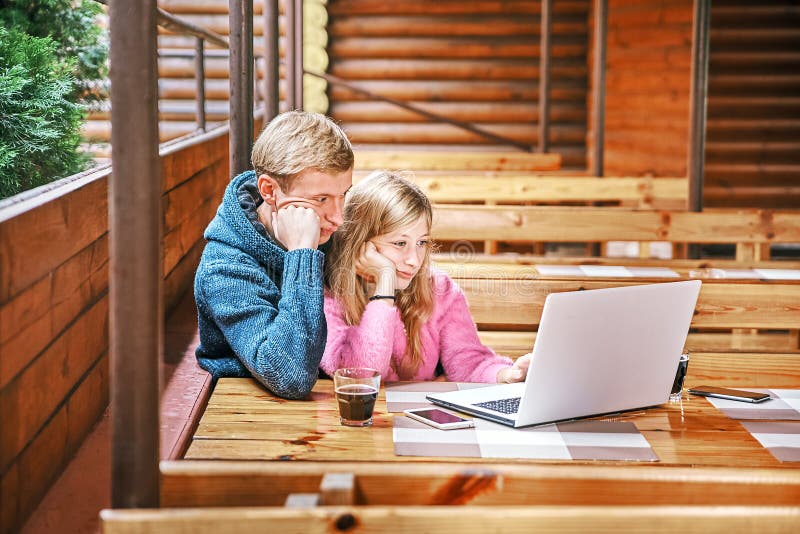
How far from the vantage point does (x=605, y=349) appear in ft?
5.75

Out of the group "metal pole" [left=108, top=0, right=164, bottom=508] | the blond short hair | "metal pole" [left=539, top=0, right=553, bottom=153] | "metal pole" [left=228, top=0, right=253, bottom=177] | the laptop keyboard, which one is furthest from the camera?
"metal pole" [left=539, top=0, right=553, bottom=153]

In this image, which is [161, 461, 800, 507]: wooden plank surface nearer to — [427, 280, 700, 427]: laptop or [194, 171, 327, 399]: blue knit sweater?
[427, 280, 700, 427]: laptop

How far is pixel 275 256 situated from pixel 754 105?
726 cm

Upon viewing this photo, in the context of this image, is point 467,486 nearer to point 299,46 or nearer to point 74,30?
point 74,30

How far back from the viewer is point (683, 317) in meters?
1.84

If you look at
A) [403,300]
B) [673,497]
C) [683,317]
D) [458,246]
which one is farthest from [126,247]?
[458,246]

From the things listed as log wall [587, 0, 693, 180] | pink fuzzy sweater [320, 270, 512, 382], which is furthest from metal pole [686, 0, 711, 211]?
log wall [587, 0, 693, 180]

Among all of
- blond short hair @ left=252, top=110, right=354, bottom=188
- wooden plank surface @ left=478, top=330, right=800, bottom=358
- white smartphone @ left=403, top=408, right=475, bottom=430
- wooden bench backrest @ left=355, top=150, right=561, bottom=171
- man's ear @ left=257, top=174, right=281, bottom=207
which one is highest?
blond short hair @ left=252, top=110, right=354, bottom=188

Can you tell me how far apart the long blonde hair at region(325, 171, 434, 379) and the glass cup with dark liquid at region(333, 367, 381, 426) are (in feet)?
1.94

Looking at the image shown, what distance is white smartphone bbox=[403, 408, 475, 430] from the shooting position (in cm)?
175

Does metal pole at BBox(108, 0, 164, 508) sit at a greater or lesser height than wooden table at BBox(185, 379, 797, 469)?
greater

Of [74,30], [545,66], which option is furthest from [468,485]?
[545,66]

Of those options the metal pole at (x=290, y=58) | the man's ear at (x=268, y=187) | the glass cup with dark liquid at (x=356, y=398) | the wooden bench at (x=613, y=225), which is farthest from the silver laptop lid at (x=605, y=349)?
the metal pole at (x=290, y=58)

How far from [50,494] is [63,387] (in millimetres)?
236
